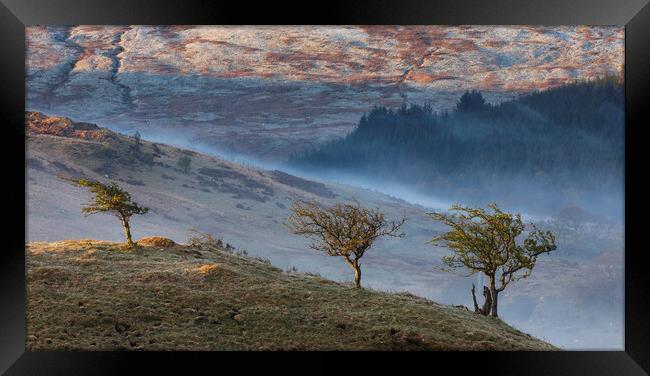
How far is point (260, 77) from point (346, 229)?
282 centimetres

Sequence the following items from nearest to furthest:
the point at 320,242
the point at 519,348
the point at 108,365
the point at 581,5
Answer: the point at 581,5, the point at 108,365, the point at 519,348, the point at 320,242

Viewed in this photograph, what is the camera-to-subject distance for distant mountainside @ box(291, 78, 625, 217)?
1170cm

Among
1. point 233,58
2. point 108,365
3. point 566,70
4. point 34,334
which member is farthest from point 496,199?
point 34,334

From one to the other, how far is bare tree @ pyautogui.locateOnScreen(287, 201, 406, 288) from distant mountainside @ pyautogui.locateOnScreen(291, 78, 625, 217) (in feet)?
2.46

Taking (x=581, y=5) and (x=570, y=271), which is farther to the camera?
(x=570, y=271)

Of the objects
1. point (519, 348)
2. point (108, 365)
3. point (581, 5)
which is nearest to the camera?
point (581, 5)

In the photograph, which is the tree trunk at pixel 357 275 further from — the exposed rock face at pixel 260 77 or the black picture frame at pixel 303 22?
the black picture frame at pixel 303 22

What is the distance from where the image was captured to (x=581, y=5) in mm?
8625

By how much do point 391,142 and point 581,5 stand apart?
4178 mm

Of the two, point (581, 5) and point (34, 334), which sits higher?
point (581, 5)

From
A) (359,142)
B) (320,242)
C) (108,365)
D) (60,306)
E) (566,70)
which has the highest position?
(566,70)

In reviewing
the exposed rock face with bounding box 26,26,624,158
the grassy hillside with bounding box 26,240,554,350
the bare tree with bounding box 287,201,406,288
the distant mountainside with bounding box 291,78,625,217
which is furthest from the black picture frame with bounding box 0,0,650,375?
the bare tree with bounding box 287,201,406,288

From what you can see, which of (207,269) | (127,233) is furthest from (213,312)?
(127,233)

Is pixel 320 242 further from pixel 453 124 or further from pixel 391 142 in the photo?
pixel 453 124
